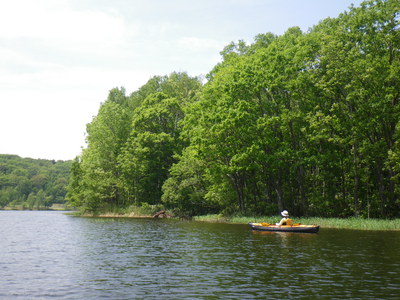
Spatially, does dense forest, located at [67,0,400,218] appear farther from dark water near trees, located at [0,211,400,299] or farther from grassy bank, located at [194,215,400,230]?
dark water near trees, located at [0,211,400,299]

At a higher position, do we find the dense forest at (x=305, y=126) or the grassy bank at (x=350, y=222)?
the dense forest at (x=305, y=126)

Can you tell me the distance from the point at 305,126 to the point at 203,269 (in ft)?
111

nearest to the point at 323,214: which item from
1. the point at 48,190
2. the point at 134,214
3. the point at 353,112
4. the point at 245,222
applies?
the point at 245,222

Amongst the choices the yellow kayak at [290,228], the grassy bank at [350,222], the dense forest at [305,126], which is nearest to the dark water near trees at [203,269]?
the yellow kayak at [290,228]

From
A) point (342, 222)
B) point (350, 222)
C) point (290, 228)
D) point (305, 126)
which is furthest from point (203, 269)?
point (305, 126)

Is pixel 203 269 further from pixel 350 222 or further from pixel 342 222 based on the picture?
pixel 342 222

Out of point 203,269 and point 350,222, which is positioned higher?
point 350,222

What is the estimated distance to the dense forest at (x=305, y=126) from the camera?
4356cm

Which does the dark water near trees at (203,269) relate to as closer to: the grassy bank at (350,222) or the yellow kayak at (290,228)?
the yellow kayak at (290,228)

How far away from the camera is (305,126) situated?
49875 millimetres

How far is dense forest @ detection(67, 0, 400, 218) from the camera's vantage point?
43.6 meters

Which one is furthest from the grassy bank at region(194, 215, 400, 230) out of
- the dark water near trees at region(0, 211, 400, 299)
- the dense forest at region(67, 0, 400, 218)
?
the dark water near trees at region(0, 211, 400, 299)

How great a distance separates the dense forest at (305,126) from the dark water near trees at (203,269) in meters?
16.4

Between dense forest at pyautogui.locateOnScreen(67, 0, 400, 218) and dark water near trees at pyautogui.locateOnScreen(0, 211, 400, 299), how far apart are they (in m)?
16.4
